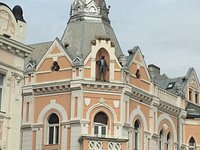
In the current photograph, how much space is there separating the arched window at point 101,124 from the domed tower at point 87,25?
4781 mm

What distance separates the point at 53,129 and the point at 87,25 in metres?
8.14

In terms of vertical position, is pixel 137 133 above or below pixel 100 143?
above

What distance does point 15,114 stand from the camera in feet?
118

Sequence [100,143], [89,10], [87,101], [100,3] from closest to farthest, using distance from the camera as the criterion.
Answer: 1. [100,143]
2. [87,101]
3. [89,10]
4. [100,3]

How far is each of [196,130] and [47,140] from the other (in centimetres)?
1388

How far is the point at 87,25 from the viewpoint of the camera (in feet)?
165

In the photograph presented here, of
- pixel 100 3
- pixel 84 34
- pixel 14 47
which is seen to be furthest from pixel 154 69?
pixel 14 47

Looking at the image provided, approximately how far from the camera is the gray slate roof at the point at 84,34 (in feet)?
159

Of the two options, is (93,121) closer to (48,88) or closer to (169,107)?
(48,88)

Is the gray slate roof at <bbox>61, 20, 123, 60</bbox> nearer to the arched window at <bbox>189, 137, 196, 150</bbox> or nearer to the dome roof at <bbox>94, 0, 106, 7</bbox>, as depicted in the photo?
the dome roof at <bbox>94, 0, 106, 7</bbox>

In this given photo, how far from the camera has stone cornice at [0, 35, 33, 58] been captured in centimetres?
3506

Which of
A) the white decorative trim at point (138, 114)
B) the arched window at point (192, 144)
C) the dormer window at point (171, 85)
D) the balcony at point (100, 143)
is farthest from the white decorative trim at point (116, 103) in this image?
the dormer window at point (171, 85)

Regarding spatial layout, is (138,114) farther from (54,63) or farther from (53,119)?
(54,63)

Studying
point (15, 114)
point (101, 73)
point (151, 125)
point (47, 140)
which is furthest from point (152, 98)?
point (15, 114)
